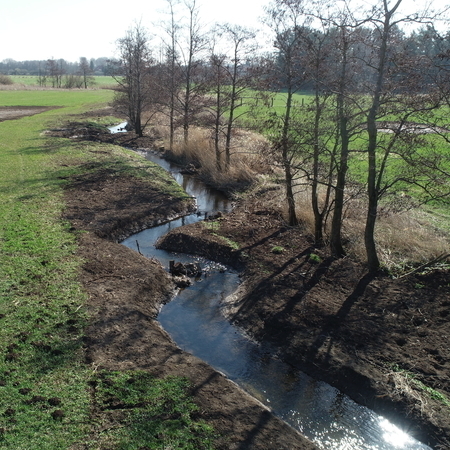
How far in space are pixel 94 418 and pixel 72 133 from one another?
1056 inches

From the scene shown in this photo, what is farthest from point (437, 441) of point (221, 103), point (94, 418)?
point (221, 103)

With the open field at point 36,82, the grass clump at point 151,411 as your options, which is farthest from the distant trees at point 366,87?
Answer: the open field at point 36,82

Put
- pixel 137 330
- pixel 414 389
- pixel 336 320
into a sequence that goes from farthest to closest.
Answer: pixel 336 320
pixel 137 330
pixel 414 389

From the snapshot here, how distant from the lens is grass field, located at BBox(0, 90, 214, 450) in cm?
516

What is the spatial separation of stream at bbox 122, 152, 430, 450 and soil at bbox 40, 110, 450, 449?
0.79 ft

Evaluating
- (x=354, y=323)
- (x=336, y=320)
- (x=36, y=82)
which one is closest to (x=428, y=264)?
(x=354, y=323)

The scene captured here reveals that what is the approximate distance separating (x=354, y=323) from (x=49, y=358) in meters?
5.40

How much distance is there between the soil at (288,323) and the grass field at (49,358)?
36 cm

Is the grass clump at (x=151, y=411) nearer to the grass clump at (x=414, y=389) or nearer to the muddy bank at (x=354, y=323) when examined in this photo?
the muddy bank at (x=354, y=323)

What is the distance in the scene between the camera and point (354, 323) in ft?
26.9

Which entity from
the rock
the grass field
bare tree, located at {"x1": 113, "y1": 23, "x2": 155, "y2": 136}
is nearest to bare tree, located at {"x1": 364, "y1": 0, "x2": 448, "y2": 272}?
the rock

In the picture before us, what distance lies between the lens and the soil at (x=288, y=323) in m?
6.16

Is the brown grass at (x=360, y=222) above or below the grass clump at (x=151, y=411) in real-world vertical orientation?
above

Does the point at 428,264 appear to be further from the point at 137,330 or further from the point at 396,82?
the point at 137,330
